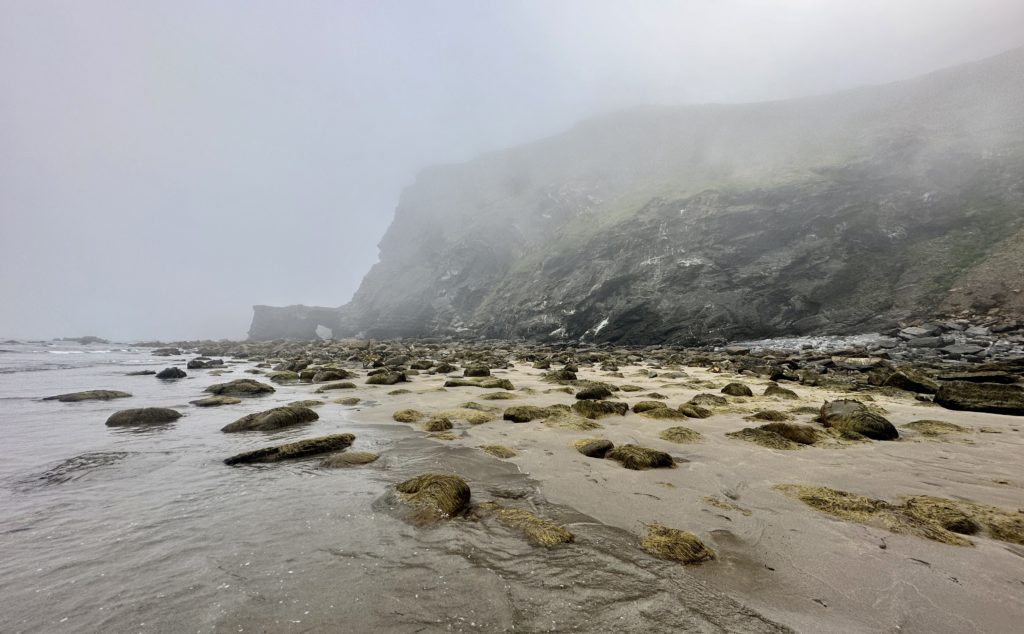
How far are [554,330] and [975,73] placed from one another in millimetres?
84452

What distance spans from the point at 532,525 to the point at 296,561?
2.11m

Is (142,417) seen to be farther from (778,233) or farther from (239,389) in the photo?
(778,233)

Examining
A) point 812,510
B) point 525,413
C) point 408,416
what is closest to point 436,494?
point 812,510

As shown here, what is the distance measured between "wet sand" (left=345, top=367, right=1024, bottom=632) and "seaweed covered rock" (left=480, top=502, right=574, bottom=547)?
55 centimetres

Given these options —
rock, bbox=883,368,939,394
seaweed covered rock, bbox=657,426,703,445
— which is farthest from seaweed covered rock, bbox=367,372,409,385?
rock, bbox=883,368,939,394

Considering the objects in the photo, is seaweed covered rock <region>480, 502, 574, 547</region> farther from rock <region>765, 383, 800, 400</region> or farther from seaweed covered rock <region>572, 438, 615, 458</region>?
rock <region>765, 383, 800, 400</region>

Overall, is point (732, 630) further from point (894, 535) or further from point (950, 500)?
point (950, 500)

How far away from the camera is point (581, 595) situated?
112 inches

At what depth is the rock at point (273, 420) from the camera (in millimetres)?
8086

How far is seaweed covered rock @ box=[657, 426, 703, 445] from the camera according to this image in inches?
276

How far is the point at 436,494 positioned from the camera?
438cm

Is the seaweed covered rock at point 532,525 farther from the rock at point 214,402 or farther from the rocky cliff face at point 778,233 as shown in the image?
the rocky cliff face at point 778,233

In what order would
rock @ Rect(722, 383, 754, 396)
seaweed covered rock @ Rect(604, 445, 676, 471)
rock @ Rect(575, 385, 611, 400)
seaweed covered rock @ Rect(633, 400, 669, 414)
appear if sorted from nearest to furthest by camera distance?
seaweed covered rock @ Rect(604, 445, 676, 471), seaweed covered rock @ Rect(633, 400, 669, 414), rock @ Rect(575, 385, 611, 400), rock @ Rect(722, 383, 754, 396)

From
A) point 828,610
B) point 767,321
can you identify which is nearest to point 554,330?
point 767,321
